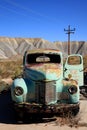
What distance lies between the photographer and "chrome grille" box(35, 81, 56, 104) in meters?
10.2

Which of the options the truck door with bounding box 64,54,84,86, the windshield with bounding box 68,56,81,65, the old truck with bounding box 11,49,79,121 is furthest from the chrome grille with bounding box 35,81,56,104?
the windshield with bounding box 68,56,81,65

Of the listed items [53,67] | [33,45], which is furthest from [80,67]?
[33,45]

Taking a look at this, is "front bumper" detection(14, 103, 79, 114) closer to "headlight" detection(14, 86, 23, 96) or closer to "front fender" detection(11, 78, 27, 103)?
"front fender" detection(11, 78, 27, 103)

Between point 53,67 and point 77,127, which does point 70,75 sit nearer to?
point 53,67

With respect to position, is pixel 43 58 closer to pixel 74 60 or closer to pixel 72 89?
pixel 72 89

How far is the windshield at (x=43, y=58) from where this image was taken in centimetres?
1175

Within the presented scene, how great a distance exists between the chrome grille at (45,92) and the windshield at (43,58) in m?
1.50

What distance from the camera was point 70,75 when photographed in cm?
1317

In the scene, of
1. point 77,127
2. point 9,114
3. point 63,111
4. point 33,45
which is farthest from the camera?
point 33,45

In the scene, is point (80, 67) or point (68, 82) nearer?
point (68, 82)

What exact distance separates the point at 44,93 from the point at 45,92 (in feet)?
0.14

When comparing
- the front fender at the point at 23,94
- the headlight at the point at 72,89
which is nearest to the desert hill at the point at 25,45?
the front fender at the point at 23,94

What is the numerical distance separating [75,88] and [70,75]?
2846mm

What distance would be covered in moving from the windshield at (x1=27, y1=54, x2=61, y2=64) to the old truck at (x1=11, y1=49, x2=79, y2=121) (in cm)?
87
